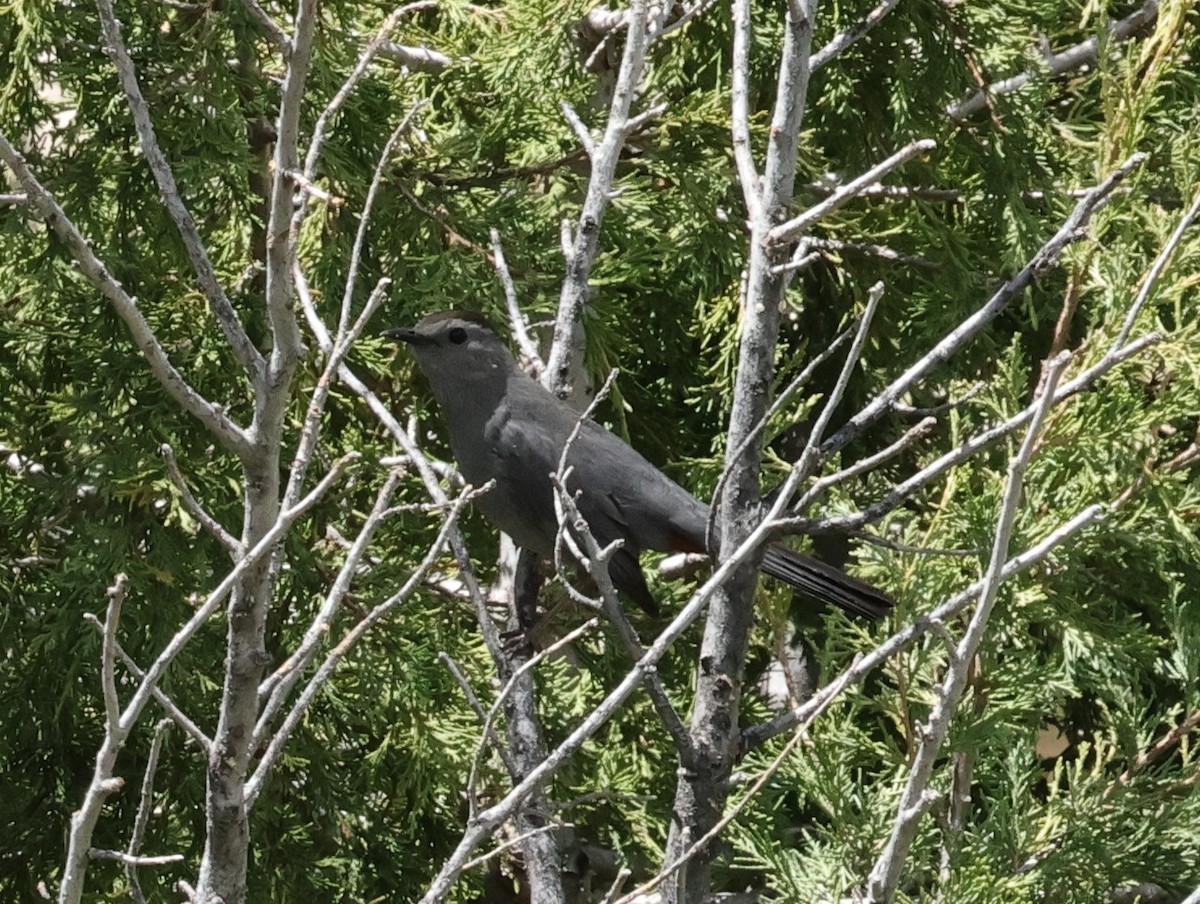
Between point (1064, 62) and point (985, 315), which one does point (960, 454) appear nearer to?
point (985, 315)

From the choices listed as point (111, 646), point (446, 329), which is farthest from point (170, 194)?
point (446, 329)

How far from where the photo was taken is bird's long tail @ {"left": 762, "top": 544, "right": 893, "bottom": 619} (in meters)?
3.18

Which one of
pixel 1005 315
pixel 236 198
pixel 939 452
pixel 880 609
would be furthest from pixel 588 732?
pixel 1005 315

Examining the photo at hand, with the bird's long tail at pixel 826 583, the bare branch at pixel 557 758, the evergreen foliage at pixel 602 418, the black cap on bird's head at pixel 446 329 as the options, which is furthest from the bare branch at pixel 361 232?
the evergreen foliage at pixel 602 418

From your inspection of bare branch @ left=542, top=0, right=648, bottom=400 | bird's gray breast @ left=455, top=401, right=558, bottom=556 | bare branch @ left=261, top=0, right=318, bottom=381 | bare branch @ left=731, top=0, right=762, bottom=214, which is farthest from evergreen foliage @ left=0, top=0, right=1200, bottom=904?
bare branch @ left=261, top=0, right=318, bottom=381

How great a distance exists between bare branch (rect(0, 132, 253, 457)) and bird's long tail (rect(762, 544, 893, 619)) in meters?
1.60

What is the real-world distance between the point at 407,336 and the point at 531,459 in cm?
44

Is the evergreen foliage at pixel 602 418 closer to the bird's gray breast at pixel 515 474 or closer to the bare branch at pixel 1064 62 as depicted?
the bare branch at pixel 1064 62

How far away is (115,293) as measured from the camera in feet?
5.53

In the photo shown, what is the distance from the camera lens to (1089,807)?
3570 millimetres

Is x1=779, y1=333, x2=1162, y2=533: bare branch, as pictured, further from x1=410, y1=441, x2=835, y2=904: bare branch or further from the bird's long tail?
the bird's long tail

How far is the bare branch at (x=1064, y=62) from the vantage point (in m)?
4.52

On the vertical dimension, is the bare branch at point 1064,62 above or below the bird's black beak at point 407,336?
above

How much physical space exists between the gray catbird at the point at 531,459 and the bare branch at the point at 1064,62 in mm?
1560
